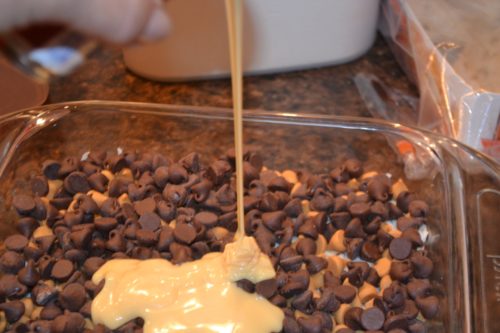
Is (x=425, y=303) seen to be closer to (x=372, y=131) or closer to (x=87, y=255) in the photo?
→ (x=372, y=131)

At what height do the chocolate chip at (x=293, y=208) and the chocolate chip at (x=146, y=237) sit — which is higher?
the chocolate chip at (x=146, y=237)

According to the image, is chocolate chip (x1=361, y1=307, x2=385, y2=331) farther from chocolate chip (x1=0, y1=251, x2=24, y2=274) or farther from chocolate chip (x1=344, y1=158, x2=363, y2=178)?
chocolate chip (x1=0, y1=251, x2=24, y2=274)

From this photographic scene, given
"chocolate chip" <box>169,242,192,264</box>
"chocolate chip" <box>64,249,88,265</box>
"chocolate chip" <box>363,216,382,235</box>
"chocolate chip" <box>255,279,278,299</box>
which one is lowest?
"chocolate chip" <box>363,216,382,235</box>

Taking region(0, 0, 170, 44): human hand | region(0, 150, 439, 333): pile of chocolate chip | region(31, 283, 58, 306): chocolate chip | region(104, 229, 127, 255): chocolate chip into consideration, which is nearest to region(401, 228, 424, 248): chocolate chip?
region(0, 150, 439, 333): pile of chocolate chip

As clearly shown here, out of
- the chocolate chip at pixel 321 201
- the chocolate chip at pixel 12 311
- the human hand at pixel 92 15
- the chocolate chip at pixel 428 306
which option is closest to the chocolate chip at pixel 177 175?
the chocolate chip at pixel 321 201

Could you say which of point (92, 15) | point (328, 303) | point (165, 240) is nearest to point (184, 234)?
point (165, 240)

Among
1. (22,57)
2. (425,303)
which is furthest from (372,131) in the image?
(22,57)

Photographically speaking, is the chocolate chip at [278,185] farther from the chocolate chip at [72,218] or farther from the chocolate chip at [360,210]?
the chocolate chip at [72,218]
